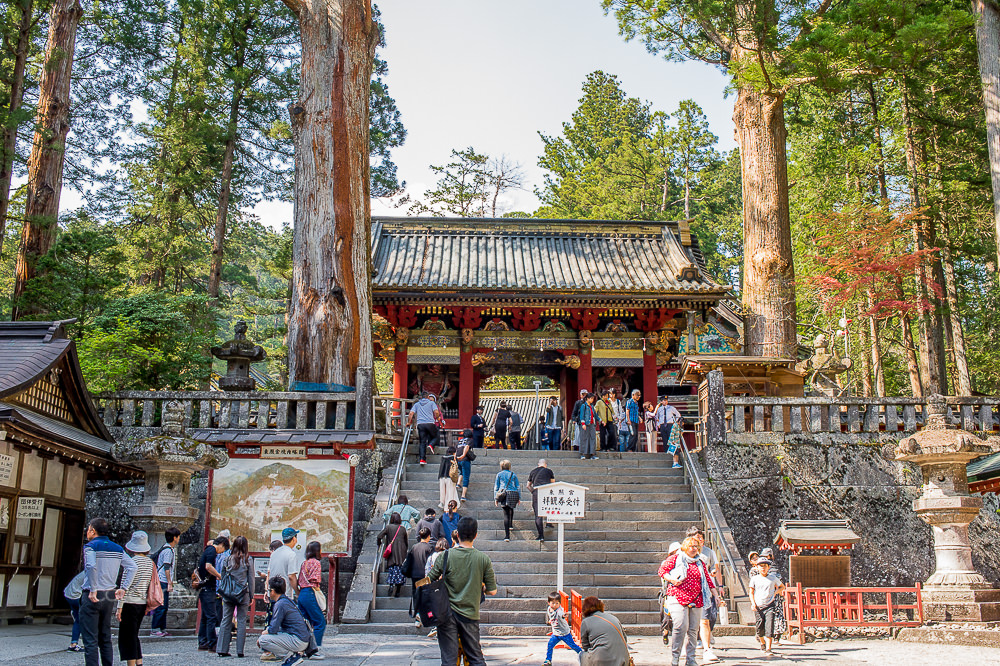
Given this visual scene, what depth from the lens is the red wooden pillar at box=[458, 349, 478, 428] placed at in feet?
65.0

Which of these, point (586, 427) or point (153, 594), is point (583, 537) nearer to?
point (586, 427)

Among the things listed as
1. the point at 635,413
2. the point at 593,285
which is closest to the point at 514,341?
the point at 593,285

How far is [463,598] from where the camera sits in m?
6.16

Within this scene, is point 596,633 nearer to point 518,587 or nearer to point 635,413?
point 518,587

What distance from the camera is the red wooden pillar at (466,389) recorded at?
779 inches

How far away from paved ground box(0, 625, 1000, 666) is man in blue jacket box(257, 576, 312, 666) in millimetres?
850

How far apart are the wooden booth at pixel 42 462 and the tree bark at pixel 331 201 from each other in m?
3.32

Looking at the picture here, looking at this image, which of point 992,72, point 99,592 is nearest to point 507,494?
point 99,592

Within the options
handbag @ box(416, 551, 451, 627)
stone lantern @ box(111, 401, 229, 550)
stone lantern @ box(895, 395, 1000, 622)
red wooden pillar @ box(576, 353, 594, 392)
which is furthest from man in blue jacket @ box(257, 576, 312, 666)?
red wooden pillar @ box(576, 353, 594, 392)

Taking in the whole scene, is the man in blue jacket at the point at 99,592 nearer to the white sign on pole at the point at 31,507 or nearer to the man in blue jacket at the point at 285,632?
the man in blue jacket at the point at 285,632

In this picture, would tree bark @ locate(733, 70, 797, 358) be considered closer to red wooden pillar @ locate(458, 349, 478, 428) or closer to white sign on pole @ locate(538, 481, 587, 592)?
red wooden pillar @ locate(458, 349, 478, 428)

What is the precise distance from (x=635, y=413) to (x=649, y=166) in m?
20.1

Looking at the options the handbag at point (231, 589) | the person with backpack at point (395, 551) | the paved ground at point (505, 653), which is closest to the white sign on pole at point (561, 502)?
the paved ground at point (505, 653)

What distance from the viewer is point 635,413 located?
1714cm
